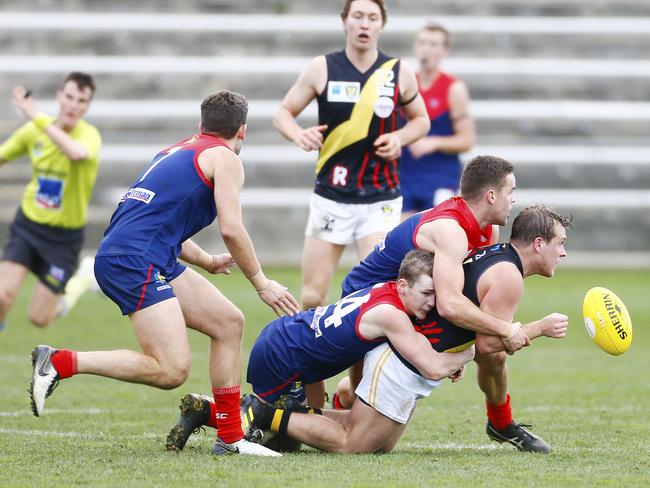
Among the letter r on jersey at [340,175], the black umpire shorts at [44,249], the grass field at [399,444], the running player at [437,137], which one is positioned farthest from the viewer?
the running player at [437,137]

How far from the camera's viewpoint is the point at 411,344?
5.93 meters

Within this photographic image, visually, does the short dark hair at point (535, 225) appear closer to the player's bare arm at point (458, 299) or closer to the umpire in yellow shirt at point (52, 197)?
the player's bare arm at point (458, 299)

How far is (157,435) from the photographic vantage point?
22.0ft

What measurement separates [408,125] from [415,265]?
2736 mm

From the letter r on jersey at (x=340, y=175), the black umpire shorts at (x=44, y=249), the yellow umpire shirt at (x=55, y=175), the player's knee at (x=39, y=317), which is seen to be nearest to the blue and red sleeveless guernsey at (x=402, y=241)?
the letter r on jersey at (x=340, y=175)

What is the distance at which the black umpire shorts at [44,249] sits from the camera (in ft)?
35.0

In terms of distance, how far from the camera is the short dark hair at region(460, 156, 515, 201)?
20.1 ft

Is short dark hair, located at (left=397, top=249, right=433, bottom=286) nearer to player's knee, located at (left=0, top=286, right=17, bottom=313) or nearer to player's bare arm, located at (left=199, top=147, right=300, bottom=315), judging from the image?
player's bare arm, located at (left=199, top=147, right=300, bottom=315)

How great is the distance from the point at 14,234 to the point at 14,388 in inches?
100

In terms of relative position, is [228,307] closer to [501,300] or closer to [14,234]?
[501,300]

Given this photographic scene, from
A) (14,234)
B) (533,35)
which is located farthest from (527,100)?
(14,234)

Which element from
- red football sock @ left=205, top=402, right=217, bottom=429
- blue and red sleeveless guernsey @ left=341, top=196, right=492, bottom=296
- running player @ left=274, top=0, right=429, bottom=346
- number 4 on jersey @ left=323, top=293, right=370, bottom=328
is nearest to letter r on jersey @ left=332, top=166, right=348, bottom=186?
running player @ left=274, top=0, right=429, bottom=346

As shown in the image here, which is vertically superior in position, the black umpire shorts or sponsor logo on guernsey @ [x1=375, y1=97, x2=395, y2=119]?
sponsor logo on guernsey @ [x1=375, y1=97, x2=395, y2=119]

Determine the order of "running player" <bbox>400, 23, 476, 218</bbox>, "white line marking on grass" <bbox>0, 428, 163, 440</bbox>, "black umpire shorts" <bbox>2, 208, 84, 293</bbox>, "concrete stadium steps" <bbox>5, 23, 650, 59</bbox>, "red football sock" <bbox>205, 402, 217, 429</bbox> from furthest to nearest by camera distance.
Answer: "concrete stadium steps" <bbox>5, 23, 650, 59</bbox>
"running player" <bbox>400, 23, 476, 218</bbox>
"black umpire shorts" <bbox>2, 208, 84, 293</bbox>
"white line marking on grass" <bbox>0, 428, 163, 440</bbox>
"red football sock" <bbox>205, 402, 217, 429</bbox>
